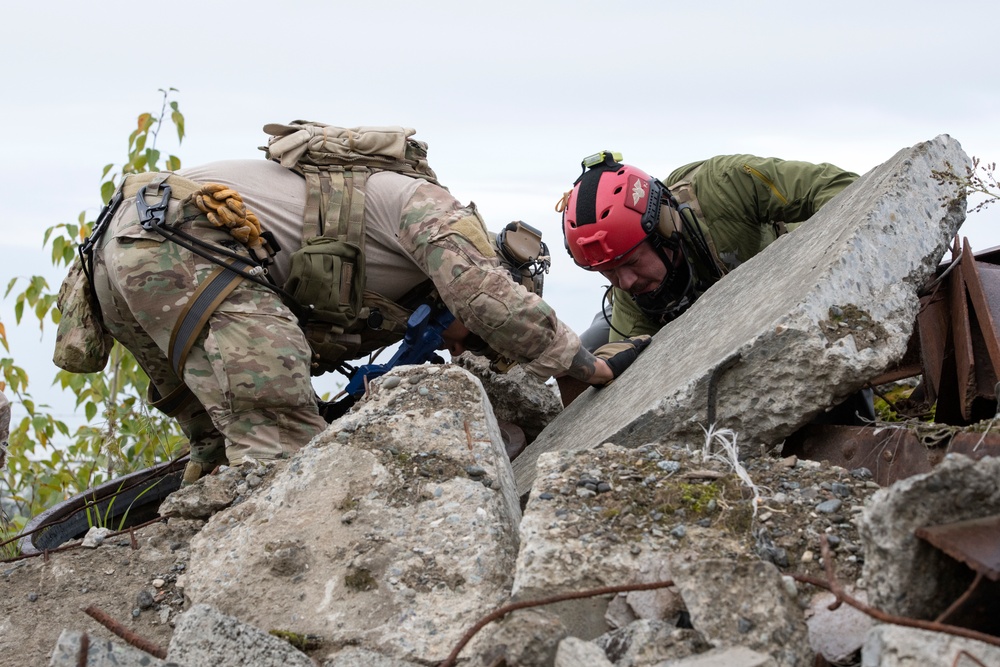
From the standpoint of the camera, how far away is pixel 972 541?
1.64 meters

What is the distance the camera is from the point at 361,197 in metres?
4.05

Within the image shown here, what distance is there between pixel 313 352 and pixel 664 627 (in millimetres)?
2593

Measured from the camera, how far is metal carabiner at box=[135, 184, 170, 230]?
12.3 feet

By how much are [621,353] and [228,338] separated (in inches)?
58.6

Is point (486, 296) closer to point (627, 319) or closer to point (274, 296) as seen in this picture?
point (274, 296)

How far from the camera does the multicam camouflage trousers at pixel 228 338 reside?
3629mm

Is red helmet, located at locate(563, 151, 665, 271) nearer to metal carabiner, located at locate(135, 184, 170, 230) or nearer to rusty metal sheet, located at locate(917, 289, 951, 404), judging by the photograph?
rusty metal sheet, located at locate(917, 289, 951, 404)

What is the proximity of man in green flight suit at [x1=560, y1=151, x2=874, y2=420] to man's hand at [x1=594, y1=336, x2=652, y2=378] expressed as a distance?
347mm

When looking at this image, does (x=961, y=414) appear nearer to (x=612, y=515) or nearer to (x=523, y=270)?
(x=612, y=515)

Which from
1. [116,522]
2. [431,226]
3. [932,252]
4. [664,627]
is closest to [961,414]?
[932,252]

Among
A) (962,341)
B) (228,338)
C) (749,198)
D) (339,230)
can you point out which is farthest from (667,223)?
(228,338)

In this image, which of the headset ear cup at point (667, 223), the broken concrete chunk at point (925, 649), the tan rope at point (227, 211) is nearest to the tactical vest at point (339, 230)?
the tan rope at point (227, 211)

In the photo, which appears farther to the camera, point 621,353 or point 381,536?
point 621,353

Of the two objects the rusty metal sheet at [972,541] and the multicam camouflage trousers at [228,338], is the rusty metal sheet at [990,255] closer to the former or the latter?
the rusty metal sheet at [972,541]
